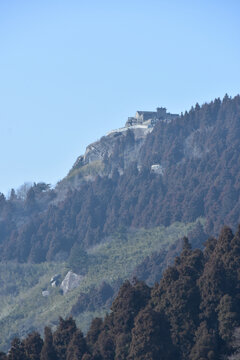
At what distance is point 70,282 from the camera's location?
334 ft

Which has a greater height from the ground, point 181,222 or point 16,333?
point 181,222

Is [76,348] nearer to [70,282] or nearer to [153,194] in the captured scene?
[70,282]

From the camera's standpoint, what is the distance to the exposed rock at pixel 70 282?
3971 inches

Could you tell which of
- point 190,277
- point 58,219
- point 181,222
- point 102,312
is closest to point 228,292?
point 190,277

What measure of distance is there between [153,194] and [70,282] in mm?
19896

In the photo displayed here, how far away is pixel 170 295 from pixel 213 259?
13.3ft

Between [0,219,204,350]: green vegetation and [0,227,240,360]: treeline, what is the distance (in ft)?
100

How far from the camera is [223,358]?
49.5 meters

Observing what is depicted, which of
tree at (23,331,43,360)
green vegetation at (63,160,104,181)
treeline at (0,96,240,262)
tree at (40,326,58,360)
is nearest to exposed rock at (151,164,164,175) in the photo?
treeline at (0,96,240,262)

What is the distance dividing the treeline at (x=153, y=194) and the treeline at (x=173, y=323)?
42.7 m

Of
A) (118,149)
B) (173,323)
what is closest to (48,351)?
(173,323)

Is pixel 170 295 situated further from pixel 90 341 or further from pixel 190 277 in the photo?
pixel 90 341

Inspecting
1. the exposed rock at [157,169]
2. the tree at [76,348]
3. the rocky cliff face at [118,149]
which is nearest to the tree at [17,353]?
the tree at [76,348]

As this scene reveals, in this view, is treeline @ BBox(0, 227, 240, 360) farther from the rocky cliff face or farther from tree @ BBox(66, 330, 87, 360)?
the rocky cliff face
